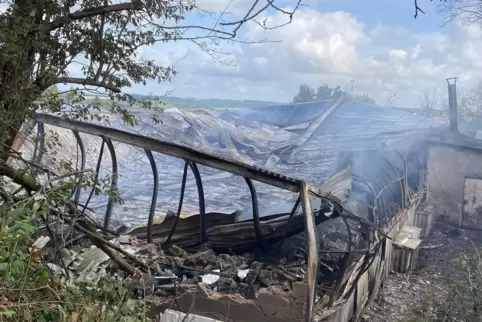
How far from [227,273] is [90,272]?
1717 millimetres

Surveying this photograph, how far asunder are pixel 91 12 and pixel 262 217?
424 cm

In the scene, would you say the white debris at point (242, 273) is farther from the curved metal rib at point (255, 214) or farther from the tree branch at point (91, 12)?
the tree branch at point (91, 12)

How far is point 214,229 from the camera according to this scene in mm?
7988

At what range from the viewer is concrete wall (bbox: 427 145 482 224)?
18.2 metres

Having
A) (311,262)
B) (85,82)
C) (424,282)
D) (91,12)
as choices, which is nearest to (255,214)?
(311,262)

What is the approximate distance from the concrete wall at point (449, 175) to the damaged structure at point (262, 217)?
258 mm

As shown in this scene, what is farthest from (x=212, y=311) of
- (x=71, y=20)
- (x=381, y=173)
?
(x=381, y=173)

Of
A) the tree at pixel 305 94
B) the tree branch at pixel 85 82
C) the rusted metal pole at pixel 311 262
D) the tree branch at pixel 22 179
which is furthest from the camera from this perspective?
the tree at pixel 305 94

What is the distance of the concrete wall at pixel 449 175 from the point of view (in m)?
18.2

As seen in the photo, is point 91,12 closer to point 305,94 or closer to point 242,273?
point 242,273

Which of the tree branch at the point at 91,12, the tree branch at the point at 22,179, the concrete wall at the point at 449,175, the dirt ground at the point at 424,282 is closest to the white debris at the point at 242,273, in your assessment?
the dirt ground at the point at 424,282

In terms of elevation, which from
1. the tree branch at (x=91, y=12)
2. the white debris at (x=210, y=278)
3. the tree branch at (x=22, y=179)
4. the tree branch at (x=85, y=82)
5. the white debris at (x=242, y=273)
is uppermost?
the tree branch at (x=91, y=12)

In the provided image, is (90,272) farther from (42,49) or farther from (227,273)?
(42,49)

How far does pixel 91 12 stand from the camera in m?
4.79
